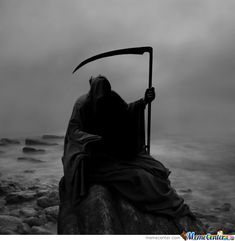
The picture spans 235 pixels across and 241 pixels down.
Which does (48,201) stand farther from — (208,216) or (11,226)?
(208,216)

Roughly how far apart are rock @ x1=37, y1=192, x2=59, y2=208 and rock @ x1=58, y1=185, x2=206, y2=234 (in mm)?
2879

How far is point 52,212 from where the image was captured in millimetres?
7012

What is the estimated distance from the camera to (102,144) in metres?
5.48

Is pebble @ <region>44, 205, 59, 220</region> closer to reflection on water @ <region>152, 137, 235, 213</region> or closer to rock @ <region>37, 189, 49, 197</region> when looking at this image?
rock @ <region>37, 189, 49, 197</region>

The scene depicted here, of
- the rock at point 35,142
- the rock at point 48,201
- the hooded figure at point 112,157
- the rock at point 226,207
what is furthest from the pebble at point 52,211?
the rock at point 35,142

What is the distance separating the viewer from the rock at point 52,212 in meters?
6.84

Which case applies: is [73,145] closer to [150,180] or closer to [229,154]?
[150,180]

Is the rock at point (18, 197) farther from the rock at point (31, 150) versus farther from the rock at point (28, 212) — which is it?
the rock at point (31, 150)

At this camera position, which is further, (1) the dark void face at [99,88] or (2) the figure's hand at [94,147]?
(1) the dark void face at [99,88]

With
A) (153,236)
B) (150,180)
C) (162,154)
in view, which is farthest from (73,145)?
(162,154)

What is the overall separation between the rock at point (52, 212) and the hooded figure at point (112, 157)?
191cm

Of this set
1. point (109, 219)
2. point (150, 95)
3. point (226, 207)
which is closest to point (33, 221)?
point (109, 219)

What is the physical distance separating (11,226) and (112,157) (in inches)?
95.2

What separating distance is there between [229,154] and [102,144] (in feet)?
31.0
